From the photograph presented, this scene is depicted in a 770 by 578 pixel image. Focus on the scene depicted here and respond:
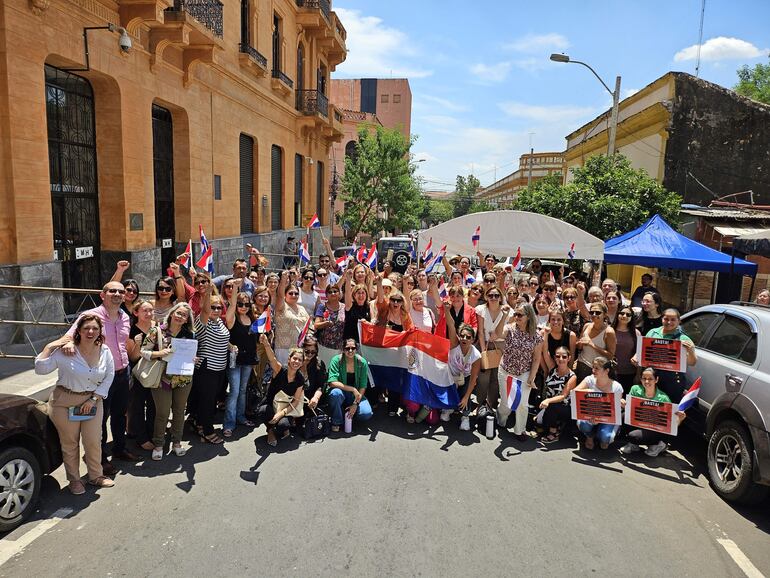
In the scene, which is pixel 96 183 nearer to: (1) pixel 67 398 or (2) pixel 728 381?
(1) pixel 67 398

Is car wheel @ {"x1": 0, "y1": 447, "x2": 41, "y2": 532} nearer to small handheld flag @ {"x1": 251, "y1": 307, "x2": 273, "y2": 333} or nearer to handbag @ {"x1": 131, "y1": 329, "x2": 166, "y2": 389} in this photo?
handbag @ {"x1": 131, "y1": 329, "x2": 166, "y2": 389}

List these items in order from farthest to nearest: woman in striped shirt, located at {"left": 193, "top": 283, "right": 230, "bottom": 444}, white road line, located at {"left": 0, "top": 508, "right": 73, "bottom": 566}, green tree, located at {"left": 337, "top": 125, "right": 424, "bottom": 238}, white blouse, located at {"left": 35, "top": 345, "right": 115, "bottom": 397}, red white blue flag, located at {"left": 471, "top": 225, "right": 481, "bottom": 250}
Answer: green tree, located at {"left": 337, "top": 125, "right": 424, "bottom": 238}
red white blue flag, located at {"left": 471, "top": 225, "right": 481, "bottom": 250}
woman in striped shirt, located at {"left": 193, "top": 283, "right": 230, "bottom": 444}
white blouse, located at {"left": 35, "top": 345, "right": 115, "bottom": 397}
white road line, located at {"left": 0, "top": 508, "right": 73, "bottom": 566}

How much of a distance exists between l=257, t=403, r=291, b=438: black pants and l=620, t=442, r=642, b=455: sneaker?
390 cm

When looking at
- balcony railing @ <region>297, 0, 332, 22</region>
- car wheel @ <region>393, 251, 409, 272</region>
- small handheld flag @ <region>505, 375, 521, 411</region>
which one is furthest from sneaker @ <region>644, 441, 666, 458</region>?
balcony railing @ <region>297, 0, 332, 22</region>

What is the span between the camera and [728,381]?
5.37m

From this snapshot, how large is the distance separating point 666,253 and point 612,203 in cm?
425

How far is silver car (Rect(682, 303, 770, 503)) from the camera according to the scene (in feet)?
15.6

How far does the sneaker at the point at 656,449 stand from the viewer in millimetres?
6045

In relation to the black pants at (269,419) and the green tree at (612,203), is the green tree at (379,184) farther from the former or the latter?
the black pants at (269,419)

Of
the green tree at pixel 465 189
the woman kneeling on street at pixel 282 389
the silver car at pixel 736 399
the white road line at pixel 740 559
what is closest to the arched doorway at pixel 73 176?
the woman kneeling on street at pixel 282 389

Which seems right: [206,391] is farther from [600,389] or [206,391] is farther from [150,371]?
[600,389]

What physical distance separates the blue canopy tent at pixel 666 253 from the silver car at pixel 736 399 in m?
4.93

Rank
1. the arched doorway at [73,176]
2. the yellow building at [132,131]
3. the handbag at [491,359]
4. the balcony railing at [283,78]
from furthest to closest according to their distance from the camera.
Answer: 1. the balcony railing at [283,78]
2. the arched doorway at [73,176]
3. the yellow building at [132,131]
4. the handbag at [491,359]

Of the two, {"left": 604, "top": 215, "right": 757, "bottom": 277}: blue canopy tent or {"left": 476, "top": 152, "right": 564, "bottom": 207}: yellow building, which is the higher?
{"left": 476, "top": 152, "right": 564, "bottom": 207}: yellow building
